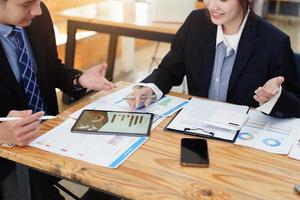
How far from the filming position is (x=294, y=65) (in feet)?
4.68

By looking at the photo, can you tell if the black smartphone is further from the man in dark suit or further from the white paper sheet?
the man in dark suit

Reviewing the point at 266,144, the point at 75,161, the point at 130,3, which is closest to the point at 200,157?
the point at 266,144

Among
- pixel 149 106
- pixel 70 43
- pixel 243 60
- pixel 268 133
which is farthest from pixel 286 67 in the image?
pixel 70 43

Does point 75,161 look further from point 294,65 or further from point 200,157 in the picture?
point 294,65

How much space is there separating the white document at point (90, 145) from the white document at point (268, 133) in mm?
298

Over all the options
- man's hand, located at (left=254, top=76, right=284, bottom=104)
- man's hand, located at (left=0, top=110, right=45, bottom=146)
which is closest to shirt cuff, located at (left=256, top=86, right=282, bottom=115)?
man's hand, located at (left=254, top=76, right=284, bottom=104)

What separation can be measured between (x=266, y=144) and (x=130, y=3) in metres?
2.26

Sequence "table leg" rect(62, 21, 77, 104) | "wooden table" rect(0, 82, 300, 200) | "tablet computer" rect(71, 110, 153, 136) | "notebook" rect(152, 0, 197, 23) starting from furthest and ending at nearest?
"table leg" rect(62, 21, 77, 104)
"notebook" rect(152, 0, 197, 23)
"tablet computer" rect(71, 110, 153, 136)
"wooden table" rect(0, 82, 300, 200)

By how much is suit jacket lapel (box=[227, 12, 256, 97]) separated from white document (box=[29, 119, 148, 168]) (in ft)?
1.81

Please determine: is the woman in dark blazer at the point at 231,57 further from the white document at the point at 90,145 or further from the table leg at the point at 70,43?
the table leg at the point at 70,43

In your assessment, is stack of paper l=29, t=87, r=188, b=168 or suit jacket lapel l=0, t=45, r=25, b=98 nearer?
stack of paper l=29, t=87, r=188, b=168

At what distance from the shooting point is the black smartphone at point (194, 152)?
0.93m

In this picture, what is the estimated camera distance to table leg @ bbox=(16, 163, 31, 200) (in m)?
1.01

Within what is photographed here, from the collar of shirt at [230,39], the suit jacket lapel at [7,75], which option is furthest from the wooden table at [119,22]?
the suit jacket lapel at [7,75]
